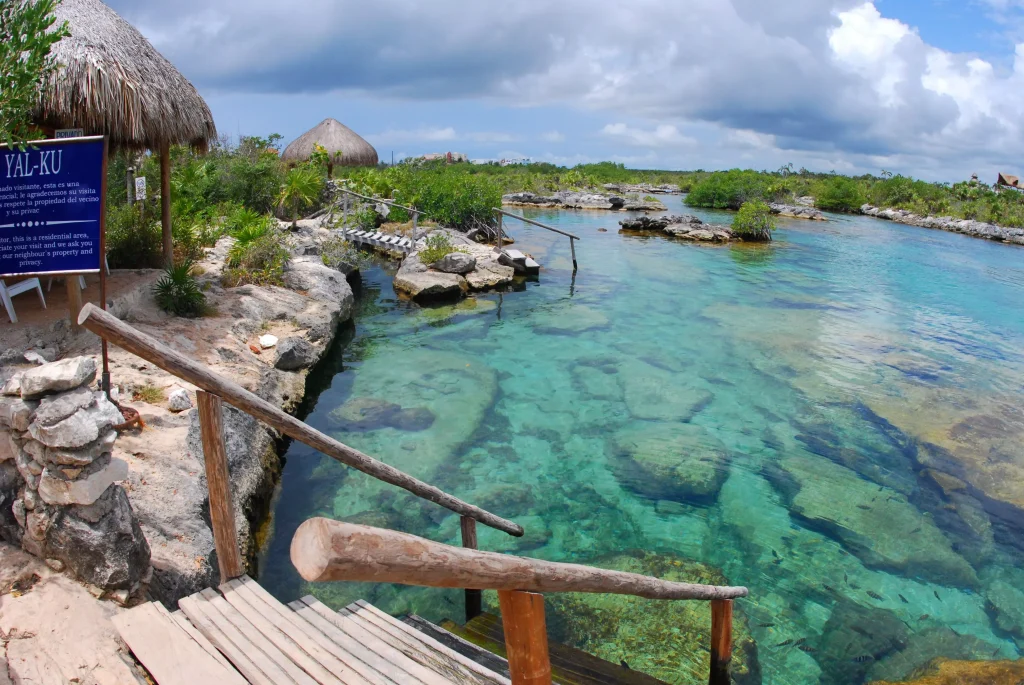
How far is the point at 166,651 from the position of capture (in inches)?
114

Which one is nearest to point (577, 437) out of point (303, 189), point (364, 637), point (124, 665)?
point (364, 637)

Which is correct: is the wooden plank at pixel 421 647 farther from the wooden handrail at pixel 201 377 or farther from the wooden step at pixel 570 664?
the wooden handrail at pixel 201 377

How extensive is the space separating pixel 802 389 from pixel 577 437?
14.1 feet

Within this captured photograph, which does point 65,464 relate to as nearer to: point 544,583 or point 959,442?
point 544,583

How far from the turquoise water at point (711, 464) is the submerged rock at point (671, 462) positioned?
0.10ft

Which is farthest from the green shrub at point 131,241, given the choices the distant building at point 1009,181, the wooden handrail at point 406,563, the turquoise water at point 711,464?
the distant building at point 1009,181

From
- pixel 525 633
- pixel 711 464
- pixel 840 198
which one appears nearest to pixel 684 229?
pixel 711 464

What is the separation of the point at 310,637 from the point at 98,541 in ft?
4.34

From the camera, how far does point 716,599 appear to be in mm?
3670

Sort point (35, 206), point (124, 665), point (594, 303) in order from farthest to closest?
point (594, 303) → point (35, 206) → point (124, 665)

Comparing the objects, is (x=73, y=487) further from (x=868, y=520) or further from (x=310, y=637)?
(x=868, y=520)

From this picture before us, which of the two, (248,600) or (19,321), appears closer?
(248,600)

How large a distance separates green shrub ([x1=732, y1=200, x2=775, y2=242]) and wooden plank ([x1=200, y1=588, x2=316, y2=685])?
1107 inches

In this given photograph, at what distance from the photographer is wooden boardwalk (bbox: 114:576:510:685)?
278cm
